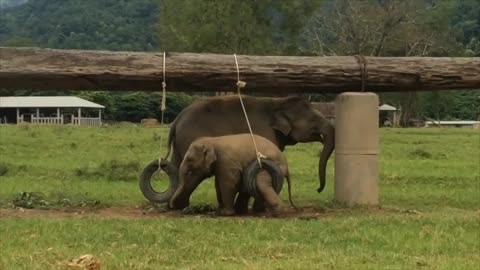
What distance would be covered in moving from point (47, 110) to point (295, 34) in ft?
70.4

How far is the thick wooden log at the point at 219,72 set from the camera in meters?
11.6

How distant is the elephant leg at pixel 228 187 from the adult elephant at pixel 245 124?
1094mm

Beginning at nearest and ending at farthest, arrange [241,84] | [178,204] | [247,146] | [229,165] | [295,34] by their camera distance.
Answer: [229,165], [247,146], [178,204], [241,84], [295,34]

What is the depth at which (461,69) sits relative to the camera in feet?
40.6

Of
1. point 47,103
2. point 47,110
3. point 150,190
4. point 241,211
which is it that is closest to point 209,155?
point 241,211

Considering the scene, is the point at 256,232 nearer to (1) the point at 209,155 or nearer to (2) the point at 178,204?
(1) the point at 209,155

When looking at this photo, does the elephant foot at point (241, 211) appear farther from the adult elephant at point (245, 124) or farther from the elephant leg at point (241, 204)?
the adult elephant at point (245, 124)

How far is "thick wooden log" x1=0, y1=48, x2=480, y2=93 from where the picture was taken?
1155cm

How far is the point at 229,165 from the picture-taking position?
1057 centimetres

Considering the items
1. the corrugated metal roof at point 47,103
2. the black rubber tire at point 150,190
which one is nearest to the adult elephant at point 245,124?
the black rubber tire at point 150,190

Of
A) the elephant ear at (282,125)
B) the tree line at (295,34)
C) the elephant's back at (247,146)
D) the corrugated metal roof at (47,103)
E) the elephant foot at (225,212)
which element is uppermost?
the tree line at (295,34)

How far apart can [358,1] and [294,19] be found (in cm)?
1348

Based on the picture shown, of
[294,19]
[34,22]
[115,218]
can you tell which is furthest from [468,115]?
[115,218]

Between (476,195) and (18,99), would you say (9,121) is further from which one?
(476,195)
